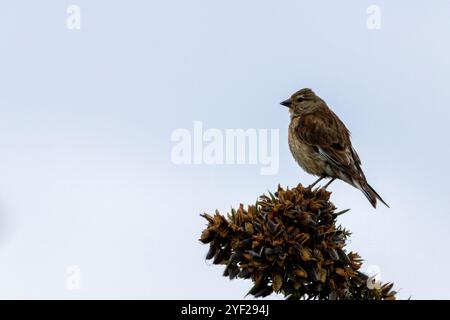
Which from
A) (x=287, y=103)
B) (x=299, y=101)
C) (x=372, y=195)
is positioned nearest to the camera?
(x=372, y=195)

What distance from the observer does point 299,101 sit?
1074 centimetres

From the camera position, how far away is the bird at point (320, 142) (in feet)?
31.9

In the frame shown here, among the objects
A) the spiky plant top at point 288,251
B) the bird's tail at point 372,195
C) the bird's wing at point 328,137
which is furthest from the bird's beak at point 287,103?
the spiky plant top at point 288,251

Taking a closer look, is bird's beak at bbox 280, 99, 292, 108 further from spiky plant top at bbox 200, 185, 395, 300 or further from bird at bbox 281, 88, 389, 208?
spiky plant top at bbox 200, 185, 395, 300

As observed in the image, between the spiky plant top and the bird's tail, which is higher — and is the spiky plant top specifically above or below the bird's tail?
below

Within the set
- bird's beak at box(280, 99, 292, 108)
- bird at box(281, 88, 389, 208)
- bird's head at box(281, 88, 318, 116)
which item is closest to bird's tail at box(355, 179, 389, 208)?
bird at box(281, 88, 389, 208)

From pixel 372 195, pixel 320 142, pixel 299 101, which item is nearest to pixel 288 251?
pixel 372 195

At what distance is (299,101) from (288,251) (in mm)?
6242

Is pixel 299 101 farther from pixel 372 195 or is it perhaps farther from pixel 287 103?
pixel 372 195

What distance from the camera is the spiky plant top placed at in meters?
4.68

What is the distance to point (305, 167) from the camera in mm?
10383
